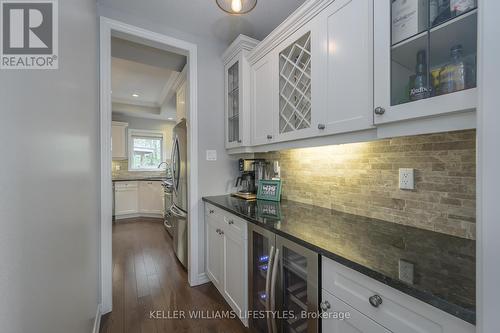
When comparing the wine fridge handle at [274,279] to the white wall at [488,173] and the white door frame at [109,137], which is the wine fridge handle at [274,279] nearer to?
the white wall at [488,173]

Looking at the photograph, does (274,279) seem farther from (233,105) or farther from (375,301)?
(233,105)

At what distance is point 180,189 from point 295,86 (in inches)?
68.0

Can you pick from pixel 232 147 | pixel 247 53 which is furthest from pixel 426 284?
pixel 247 53

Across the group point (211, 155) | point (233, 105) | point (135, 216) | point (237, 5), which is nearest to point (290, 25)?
point (237, 5)

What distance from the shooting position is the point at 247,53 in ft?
6.37

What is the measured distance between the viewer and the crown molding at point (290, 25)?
4.19 ft

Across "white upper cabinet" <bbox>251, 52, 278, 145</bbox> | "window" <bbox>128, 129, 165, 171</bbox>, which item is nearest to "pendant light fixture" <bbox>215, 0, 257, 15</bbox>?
"white upper cabinet" <bbox>251, 52, 278, 145</bbox>

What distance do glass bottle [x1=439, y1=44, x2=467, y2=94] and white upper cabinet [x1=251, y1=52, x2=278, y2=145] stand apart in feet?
3.33

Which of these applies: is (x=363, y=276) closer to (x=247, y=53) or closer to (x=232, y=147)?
(x=232, y=147)

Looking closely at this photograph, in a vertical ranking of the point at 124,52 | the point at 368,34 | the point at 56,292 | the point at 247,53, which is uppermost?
the point at 124,52

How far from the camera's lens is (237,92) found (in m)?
2.12

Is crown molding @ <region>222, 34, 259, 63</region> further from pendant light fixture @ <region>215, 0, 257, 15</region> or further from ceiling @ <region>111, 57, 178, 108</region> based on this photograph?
ceiling @ <region>111, 57, 178, 108</region>

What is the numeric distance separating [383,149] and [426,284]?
2.64 ft

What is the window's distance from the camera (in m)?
5.23
